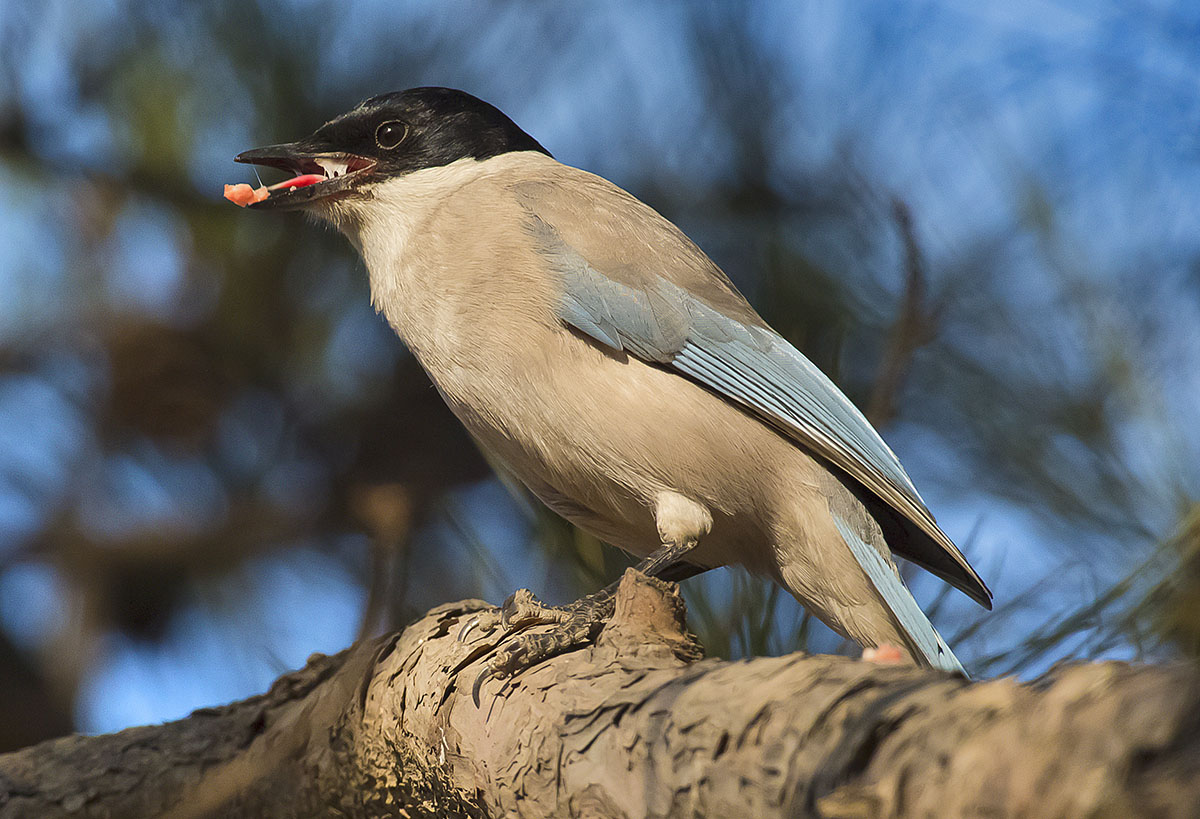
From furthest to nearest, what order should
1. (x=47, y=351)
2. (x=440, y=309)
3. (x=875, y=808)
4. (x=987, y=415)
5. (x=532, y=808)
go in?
(x=47, y=351), (x=987, y=415), (x=440, y=309), (x=532, y=808), (x=875, y=808)

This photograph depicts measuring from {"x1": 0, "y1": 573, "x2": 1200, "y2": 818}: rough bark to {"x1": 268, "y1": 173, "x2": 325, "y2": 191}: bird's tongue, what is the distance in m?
1.04

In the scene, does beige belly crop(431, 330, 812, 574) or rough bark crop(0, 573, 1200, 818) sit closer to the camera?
rough bark crop(0, 573, 1200, 818)

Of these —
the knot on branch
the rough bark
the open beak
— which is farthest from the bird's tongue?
the knot on branch

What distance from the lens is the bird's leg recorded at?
5.42 feet

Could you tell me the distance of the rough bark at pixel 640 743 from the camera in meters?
0.82

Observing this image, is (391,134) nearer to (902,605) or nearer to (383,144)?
(383,144)

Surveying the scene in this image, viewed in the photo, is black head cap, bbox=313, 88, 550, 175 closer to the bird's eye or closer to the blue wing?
the bird's eye

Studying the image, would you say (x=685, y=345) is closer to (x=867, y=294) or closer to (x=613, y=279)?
(x=613, y=279)

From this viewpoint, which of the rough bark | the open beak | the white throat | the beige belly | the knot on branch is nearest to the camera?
the rough bark

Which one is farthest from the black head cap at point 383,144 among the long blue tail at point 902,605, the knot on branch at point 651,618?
the knot on branch at point 651,618

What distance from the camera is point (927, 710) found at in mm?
939

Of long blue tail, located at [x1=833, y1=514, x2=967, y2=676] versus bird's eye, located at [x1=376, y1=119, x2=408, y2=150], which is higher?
bird's eye, located at [x1=376, y1=119, x2=408, y2=150]

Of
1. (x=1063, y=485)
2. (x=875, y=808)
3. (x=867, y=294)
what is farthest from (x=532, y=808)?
(x=867, y=294)

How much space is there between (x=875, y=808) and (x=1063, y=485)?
5.04 ft
